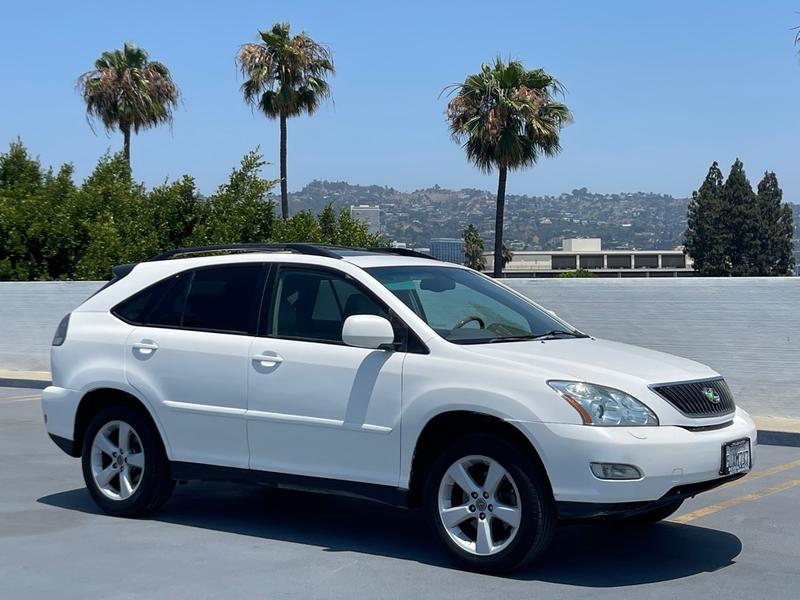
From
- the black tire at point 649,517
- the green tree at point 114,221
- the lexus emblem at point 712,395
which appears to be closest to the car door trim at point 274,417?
the lexus emblem at point 712,395

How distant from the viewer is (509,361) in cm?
653

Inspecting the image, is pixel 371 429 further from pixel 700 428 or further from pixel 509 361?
pixel 700 428

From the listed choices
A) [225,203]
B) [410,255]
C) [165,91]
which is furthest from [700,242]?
[410,255]

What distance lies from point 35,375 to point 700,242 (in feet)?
298

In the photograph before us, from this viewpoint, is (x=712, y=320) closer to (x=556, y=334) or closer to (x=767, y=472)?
(x=767, y=472)

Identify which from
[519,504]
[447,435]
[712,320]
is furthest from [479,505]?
[712,320]

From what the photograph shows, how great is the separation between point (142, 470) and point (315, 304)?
1.71m

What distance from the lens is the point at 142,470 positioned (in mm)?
7914

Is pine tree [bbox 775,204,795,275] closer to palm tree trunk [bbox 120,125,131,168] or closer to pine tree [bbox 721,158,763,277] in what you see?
pine tree [bbox 721,158,763,277]

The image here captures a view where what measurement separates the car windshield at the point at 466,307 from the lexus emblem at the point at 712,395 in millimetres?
1092

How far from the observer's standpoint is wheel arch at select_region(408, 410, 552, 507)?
21.2ft

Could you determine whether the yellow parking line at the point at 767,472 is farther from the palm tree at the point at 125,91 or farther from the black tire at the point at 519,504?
the palm tree at the point at 125,91

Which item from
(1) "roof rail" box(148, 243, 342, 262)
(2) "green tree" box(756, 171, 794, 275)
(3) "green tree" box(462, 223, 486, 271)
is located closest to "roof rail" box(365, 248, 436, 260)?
(1) "roof rail" box(148, 243, 342, 262)

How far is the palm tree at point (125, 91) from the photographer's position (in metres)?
44.7
